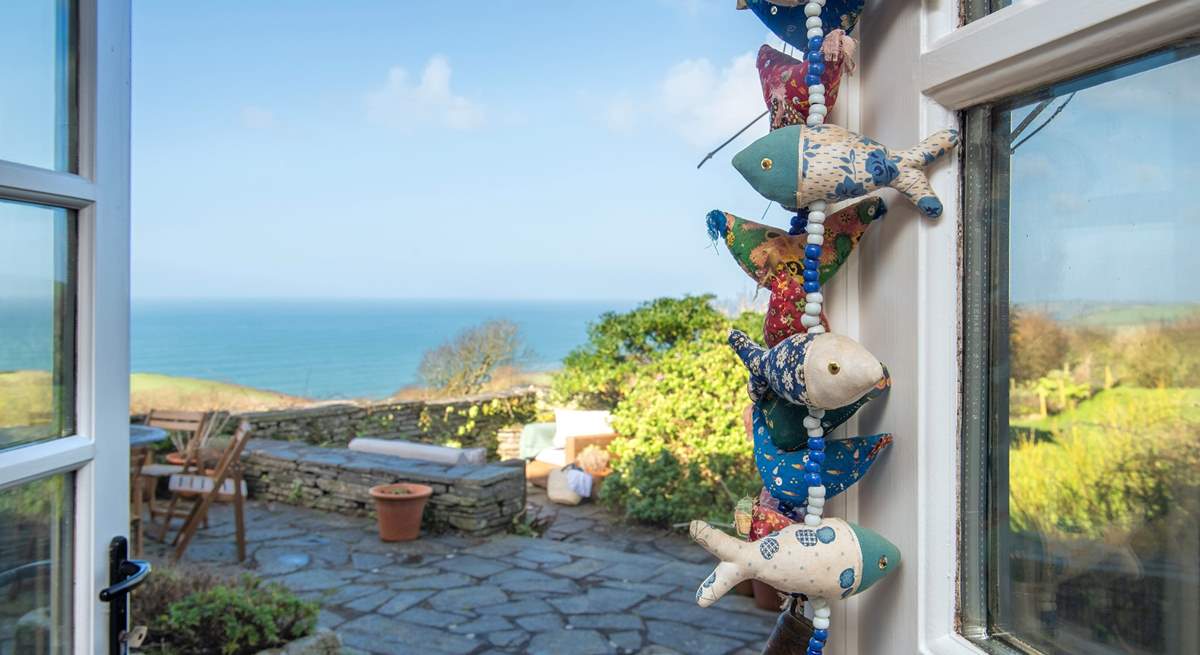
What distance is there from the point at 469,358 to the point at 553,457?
9.29 feet

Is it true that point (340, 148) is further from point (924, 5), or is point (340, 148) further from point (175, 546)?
point (924, 5)

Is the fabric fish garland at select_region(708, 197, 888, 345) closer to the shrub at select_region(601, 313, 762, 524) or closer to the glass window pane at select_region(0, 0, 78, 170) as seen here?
the glass window pane at select_region(0, 0, 78, 170)

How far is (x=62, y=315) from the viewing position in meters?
0.96

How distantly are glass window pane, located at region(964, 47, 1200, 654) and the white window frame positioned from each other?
3 centimetres

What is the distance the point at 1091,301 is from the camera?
0.55 metres

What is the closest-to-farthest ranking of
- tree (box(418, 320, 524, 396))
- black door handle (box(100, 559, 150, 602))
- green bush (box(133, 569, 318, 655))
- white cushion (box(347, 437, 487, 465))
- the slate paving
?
black door handle (box(100, 559, 150, 602)), green bush (box(133, 569, 318, 655)), the slate paving, white cushion (box(347, 437, 487, 465)), tree (box(418, 320, 524, 396))

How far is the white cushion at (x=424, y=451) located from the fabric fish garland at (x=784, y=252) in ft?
16.7

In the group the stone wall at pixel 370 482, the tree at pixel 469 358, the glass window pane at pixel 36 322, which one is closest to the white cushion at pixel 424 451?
the stone wall at pixel 370 482

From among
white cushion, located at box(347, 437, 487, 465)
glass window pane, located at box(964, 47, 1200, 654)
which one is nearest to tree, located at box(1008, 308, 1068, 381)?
glass window pane, located at box(964, 47, 1200, 654)

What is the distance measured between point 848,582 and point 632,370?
608cm

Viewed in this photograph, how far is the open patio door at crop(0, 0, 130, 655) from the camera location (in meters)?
0.88

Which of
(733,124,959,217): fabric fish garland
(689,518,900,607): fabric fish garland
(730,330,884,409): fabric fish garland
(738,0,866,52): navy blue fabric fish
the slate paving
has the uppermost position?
(738,0,866,52): navy blue fabric fish

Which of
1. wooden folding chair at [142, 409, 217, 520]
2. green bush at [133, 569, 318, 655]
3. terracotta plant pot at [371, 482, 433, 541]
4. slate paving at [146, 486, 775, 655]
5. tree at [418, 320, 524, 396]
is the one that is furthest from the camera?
tree at [418, 320, 524, 396]

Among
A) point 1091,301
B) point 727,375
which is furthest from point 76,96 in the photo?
point 727,375
